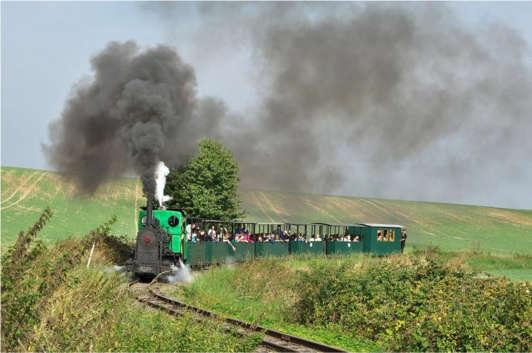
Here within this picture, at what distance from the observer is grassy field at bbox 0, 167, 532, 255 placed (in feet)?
180

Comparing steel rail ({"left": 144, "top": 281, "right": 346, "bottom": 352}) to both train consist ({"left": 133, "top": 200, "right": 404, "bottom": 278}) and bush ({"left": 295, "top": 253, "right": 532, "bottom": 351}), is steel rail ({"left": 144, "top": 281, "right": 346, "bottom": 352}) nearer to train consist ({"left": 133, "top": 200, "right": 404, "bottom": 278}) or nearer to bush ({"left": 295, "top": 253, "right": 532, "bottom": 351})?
bush ({"left": 295, "top": 253, "right": 532, "bottom": 351})

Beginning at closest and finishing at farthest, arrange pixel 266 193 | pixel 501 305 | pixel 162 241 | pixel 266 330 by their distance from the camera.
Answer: pixel 501 305 → pixel 266 330 → pixel 162 241 → pixel 266 193

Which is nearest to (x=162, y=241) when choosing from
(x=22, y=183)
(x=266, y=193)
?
(x=22, y=183)

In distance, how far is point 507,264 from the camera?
37.1 metres

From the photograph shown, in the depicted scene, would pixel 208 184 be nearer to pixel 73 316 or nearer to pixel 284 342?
pixel 284 342

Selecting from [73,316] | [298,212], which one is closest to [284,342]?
[73,316]

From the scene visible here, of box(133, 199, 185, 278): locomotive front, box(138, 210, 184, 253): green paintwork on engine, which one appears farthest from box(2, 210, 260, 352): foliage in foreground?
box(138, 210, 184, 253): green paintwork on engine

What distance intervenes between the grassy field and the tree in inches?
265

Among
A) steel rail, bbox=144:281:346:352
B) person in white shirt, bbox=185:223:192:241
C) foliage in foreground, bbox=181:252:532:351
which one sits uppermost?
A: person in white shirt, bbox=185:223:192:241

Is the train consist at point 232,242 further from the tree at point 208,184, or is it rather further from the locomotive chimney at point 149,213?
the tree at point 208,184

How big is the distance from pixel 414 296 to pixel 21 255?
8030mm

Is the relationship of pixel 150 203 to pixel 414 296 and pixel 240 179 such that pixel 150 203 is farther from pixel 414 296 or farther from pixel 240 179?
pixel 240 179

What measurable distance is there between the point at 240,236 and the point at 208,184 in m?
20.5

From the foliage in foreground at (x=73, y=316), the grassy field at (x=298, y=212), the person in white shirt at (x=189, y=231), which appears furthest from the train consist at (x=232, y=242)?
the grassy field at (x=298, y=212)
